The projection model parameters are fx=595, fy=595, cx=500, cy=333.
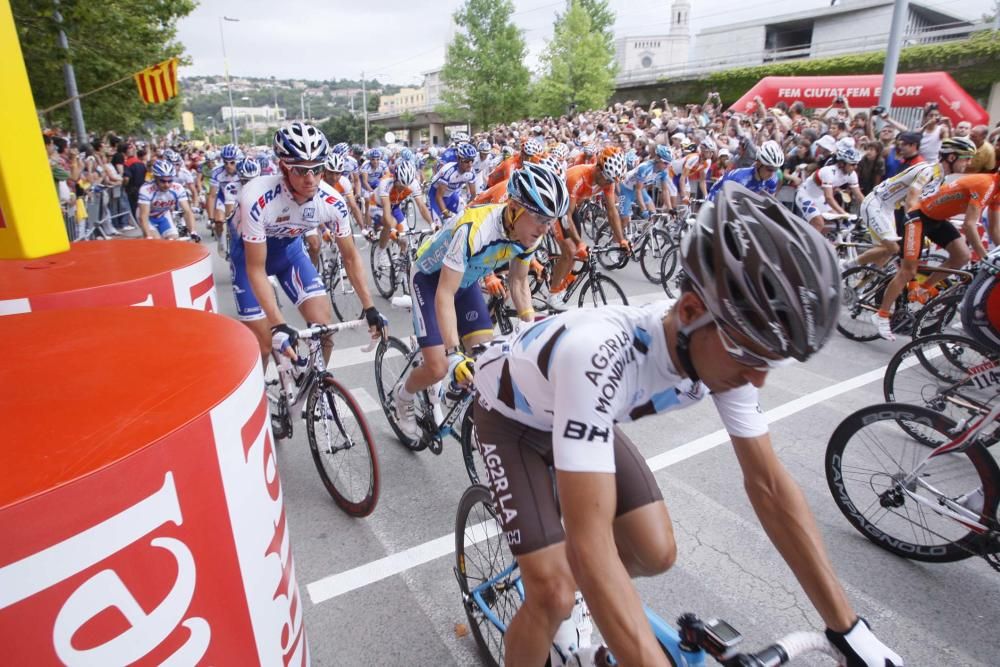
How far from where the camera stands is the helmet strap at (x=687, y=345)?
1.60 metres

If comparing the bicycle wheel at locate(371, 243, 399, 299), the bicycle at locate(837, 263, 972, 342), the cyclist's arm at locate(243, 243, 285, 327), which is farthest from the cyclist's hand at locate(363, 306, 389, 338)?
the bicycle at locate(837, 263, 972, 342)

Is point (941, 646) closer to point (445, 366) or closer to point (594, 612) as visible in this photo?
point (594, 612)

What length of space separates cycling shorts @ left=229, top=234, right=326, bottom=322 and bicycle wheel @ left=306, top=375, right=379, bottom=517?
1118 mm

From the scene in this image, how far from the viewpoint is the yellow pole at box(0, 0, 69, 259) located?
1493 millimetres

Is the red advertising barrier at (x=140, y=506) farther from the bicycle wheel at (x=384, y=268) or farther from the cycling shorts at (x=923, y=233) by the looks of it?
the bicycle wheel at (x=384, y=268)

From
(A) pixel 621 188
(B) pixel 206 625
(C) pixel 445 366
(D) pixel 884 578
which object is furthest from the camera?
(A) pixel 621 188

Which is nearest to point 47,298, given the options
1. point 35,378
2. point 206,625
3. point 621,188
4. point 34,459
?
point 35,378

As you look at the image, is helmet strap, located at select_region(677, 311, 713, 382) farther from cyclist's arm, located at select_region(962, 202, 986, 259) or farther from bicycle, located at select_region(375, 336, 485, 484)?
cyclist's arm, located at select_region(962, 202, 986, 259)

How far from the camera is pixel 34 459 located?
126 centimetres

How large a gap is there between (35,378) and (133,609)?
804mm

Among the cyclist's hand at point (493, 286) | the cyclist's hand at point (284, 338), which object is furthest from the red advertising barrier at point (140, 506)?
the cyclist's hand at point (493, 286)

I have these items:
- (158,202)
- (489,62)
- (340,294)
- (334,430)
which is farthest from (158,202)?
(489,62)

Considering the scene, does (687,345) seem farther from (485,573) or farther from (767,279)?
(485,573)

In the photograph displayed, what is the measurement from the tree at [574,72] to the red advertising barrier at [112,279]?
176ft
